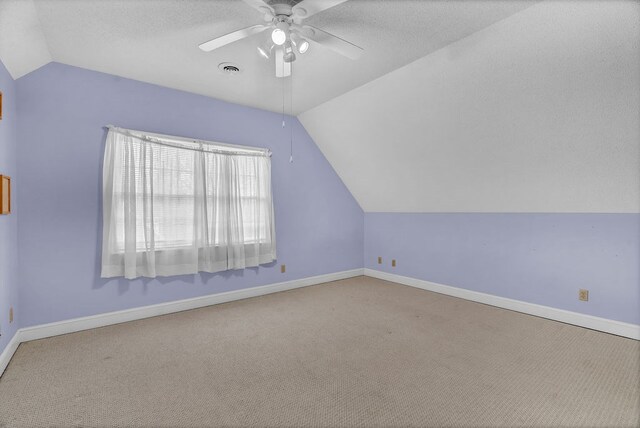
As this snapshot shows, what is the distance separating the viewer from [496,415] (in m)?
1.69

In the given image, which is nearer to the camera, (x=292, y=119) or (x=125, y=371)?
(x=125, y=371)

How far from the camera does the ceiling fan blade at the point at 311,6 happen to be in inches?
66.7

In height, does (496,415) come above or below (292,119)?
below

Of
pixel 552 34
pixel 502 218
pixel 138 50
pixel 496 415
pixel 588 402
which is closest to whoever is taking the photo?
pixel 496 415

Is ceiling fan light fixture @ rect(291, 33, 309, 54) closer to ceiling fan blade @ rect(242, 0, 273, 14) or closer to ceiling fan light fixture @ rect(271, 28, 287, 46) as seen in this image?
ceiling fan light fixture @ rect(271, 28, 287, 46)

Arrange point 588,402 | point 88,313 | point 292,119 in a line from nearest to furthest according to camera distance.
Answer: point 588,402 < point 88,313 < point 292,119

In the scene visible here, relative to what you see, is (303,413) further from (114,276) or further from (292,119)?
(292,119)

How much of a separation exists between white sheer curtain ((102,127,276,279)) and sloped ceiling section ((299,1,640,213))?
1430 millimetres

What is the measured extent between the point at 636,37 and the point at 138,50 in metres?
3.61

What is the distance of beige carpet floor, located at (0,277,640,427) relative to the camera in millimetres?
1711

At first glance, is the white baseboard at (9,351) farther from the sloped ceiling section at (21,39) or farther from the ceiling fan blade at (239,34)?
the ceiling fan blade at (239,34)

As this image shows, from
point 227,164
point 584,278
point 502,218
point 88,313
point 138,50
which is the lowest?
point 88,313

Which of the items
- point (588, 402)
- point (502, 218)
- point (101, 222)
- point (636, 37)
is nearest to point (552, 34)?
point (636, 37)

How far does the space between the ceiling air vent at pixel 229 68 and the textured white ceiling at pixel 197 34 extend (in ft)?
0.19
